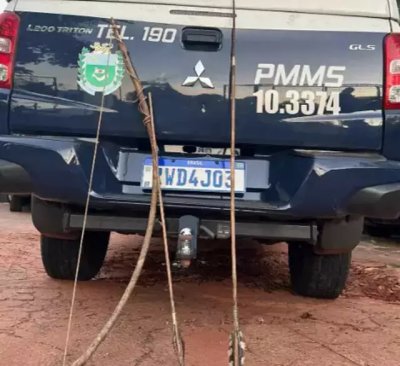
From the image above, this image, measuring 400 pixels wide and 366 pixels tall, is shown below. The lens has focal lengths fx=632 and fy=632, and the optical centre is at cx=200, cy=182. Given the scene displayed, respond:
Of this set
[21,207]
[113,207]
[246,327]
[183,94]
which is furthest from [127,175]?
[21,207]

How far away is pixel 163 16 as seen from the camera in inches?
127

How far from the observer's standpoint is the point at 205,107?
3.15 m

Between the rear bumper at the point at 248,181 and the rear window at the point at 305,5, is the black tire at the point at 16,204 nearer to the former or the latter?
the rear bumper at the point at 248,181

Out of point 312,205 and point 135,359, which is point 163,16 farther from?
point 135,359

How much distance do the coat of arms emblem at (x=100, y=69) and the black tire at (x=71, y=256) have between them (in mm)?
1426

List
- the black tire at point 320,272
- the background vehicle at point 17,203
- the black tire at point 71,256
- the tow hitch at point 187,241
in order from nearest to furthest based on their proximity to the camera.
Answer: the tow hitch at point 187,241
the black tire at point 320,272
the black tire at point 71,256
the background vehicle at point 17,203

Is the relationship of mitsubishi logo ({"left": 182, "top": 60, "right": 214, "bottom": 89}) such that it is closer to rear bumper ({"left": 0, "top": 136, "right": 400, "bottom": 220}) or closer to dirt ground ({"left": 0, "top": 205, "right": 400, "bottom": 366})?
rear bumper ({"left": 0, "top": 136, "right": 400, "bottom": 220})

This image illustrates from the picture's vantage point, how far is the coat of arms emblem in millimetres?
3127

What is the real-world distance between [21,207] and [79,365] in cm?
849

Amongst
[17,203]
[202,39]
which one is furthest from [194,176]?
[17,203]

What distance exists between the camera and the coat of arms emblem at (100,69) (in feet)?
10.3

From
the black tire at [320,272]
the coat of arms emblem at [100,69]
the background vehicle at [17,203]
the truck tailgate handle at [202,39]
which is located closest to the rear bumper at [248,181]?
the coat of arms emblem at [100,69]

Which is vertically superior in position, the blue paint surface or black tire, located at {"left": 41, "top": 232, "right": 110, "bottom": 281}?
the blue paint surface

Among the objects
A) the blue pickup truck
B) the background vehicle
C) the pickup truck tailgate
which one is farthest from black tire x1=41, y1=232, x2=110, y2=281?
the background vehicle
